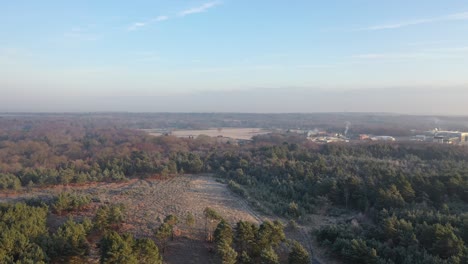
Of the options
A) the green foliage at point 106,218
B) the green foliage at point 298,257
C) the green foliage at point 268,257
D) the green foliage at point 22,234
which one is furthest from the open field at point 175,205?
the green foliage at point 268,257

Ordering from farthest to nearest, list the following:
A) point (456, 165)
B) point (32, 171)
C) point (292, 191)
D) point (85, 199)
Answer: point (456, 165)
point (32, 171)
point (292, 191)
point (85, 199)

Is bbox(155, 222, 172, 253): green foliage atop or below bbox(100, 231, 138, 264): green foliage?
below

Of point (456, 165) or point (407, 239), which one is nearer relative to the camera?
point (407, 239)

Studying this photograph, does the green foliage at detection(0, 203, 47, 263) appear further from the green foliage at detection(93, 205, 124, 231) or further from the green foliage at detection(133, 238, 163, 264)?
the green foliage at detection(133, 238, 163, 264)

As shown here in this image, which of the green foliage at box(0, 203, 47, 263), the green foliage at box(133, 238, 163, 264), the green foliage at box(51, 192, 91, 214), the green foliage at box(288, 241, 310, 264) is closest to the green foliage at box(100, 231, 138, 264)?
the green foliage at box(133, 238, 163, 264)

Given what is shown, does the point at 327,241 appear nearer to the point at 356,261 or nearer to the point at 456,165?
the point at 356,261

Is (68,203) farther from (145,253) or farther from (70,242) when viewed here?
(145,253)

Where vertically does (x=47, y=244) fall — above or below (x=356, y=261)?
above

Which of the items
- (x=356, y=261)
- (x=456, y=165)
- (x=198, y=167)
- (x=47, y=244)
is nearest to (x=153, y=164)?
(x=198, y=167)
